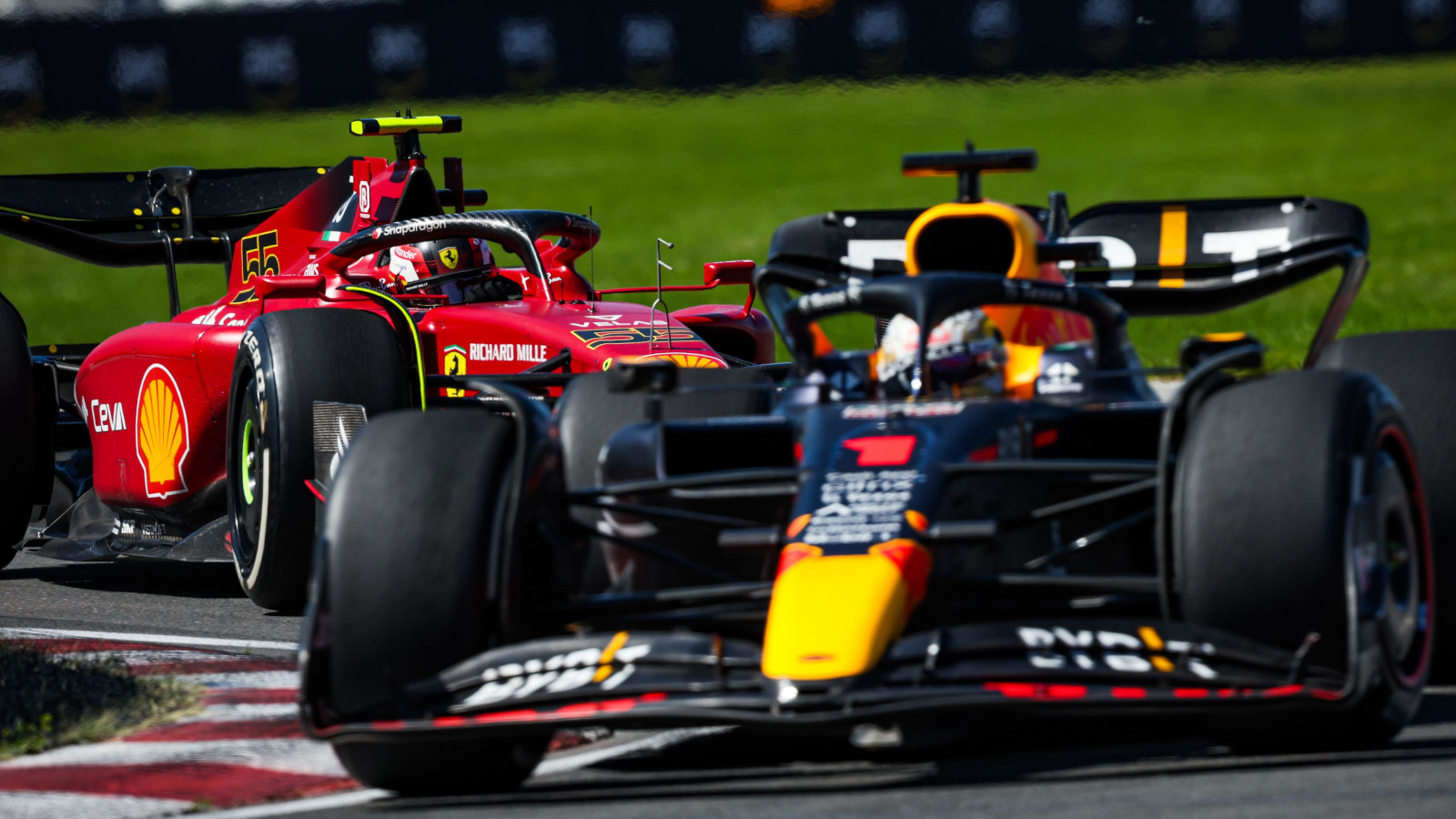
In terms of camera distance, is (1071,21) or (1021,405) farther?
(1071,21)

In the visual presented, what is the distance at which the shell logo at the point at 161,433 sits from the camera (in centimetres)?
950

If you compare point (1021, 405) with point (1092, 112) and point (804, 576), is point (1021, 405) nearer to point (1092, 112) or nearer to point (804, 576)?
point (804, 576)

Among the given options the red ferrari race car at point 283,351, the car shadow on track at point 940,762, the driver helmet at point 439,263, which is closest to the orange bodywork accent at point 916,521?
the car shadow on track at point 940,762

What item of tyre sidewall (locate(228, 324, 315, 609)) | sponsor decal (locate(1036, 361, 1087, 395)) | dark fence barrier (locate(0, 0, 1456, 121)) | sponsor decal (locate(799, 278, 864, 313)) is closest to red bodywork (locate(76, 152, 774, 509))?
tyre sidewall (locate(228, 324, 315, 609))

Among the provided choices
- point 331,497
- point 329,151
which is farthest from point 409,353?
point 329,151

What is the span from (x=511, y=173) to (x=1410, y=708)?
3801cm

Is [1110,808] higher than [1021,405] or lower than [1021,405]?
lower

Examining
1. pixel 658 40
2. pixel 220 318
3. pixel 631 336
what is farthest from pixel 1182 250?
pixel 658 40

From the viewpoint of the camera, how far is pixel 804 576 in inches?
197

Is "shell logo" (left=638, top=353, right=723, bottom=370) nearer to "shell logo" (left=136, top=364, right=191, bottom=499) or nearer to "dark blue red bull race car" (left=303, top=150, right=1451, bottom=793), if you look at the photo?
"shell logo" (left=136, top=364, right=191, bottom=499)

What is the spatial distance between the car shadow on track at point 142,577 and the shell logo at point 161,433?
435 mm

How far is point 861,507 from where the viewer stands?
206 inches

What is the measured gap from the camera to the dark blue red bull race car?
474 centimetres

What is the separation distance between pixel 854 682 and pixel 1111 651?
561mm
